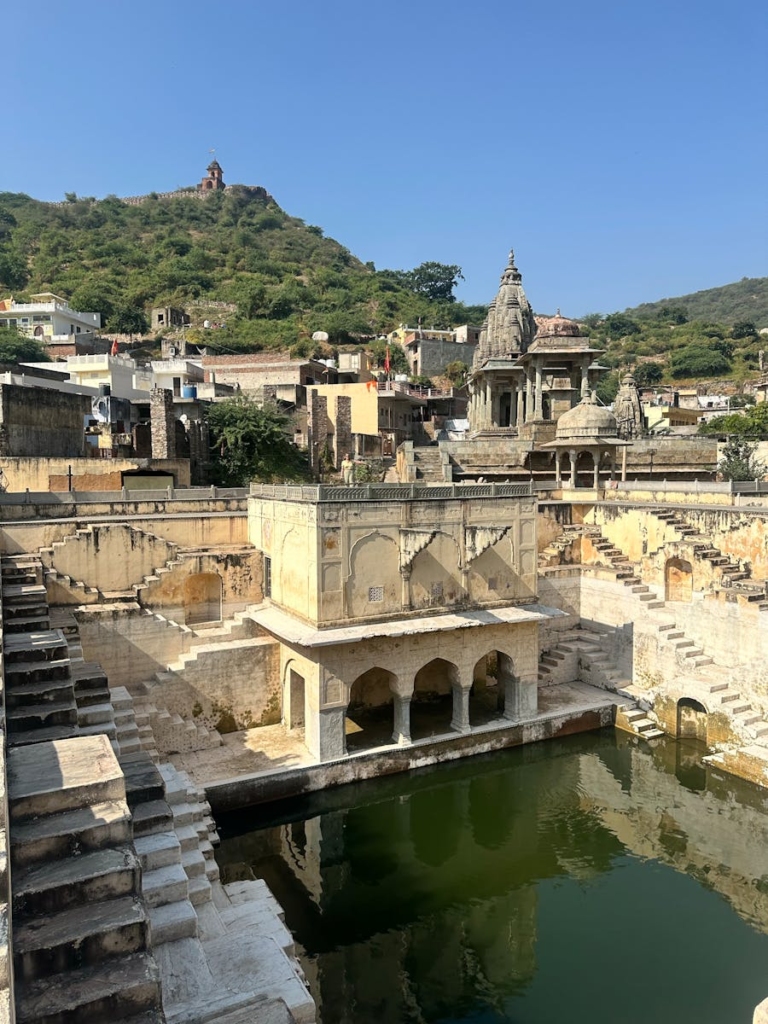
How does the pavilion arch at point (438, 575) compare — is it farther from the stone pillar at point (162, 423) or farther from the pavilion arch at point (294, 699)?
the stone pillar at point (162, 423)

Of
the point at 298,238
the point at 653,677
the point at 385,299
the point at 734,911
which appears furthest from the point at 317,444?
the point at 298,238

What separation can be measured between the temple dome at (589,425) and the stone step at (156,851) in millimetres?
20288

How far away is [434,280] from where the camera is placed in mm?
91062

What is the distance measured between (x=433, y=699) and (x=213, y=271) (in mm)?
65178

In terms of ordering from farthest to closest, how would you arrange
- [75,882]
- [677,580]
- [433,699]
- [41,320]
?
[41,320] < [677,580] < [433,699] < [75,882]

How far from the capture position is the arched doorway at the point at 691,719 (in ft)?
52.9

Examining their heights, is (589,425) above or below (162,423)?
below

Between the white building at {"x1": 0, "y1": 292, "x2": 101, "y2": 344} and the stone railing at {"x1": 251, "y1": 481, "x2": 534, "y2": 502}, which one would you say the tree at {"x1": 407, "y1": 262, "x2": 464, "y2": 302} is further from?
the stone railing at {"x1": 251, "y1": 481, "x2": 534, "y2": 502}

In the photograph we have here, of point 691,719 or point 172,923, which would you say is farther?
point 691,719

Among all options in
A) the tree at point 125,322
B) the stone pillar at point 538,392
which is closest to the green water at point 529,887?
the stone pillar at point 538,392

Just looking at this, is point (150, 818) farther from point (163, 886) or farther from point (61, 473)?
point (61, 473)

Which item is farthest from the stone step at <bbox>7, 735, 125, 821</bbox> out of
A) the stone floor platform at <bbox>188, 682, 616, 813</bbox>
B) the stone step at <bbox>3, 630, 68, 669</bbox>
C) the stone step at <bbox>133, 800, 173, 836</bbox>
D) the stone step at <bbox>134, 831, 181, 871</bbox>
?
the stone floor platform at <bbox>188, 682, 616, 813</bbox>

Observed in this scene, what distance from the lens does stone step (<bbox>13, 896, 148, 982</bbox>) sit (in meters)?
4.48

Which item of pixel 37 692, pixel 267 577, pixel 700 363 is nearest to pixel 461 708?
pixel 267 577
